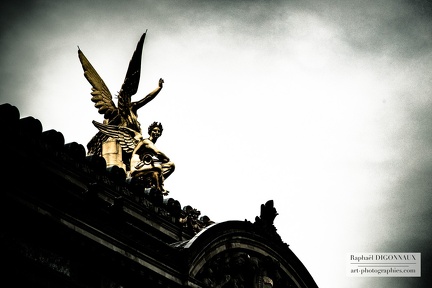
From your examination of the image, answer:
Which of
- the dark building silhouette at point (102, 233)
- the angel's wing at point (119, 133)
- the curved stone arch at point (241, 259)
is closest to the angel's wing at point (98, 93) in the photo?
the angel's wing at point (119, 133)

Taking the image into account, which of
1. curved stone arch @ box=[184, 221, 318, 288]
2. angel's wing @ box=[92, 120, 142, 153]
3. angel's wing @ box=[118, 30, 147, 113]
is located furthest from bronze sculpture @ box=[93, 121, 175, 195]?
curved stone arch @ box=[184, 221, 318, 288]

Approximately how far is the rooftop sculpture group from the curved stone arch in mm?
3899

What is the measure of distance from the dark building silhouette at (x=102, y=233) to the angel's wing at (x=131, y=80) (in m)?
4.12

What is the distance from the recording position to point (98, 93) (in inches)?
1403

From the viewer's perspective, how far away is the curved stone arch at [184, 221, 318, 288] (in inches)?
1144

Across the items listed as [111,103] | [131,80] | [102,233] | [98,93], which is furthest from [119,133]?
[102,233]

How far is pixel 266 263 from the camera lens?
31328mm

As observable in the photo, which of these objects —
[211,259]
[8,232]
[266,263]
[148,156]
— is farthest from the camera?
[148,156]

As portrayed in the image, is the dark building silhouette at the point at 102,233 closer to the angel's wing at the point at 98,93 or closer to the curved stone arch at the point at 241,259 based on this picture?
the curved stone arch at the point at 241,259

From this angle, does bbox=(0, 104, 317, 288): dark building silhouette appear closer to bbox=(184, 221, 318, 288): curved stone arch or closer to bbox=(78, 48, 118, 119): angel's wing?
bbox=(184, 221, 318, 288): curved stone arch

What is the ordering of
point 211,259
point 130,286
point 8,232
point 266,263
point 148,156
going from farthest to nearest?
point 148,156 → point 266,263 → point 211,259 → point 130,286 → point 8,232

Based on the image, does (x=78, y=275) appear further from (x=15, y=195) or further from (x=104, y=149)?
(x=104, y=149)

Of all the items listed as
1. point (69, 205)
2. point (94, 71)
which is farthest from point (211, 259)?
point (94, 71)

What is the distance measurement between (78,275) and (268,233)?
740cm
